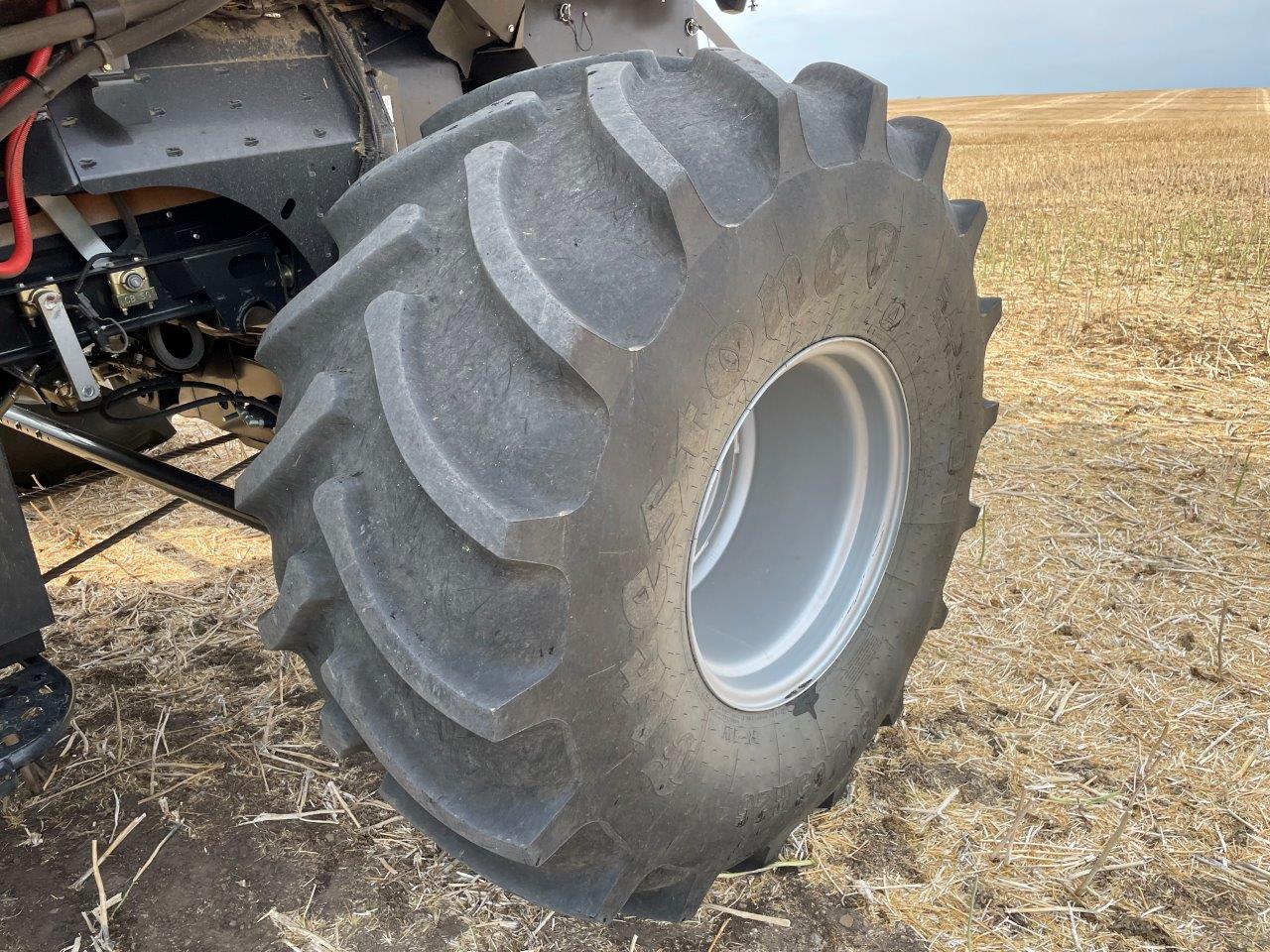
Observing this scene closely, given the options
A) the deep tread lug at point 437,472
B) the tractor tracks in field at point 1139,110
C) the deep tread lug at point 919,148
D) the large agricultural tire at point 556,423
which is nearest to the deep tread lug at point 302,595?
the large agricultural tire at point 556,423

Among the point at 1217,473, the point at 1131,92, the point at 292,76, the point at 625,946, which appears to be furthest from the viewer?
the point at 1131,92

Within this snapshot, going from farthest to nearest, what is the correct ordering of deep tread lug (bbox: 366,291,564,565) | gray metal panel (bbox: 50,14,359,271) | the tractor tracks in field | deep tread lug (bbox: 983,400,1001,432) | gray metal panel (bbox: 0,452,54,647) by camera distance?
1. the tractor tracks in field
2. deep tread lug (bbox: 983,400,1001,432)
3. gray metal panel (bbox: 0,452,54,647)
4. gray metal panel (bbox: 50,14,359,271)
5. deep tread lug (bbox: 366,291,564,565)

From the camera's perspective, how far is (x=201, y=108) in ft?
5.32

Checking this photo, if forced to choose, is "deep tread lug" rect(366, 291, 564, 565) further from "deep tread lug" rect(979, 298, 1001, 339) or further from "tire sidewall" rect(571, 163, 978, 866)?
"deep tread lug" rect(979, 298, 1001, 339)

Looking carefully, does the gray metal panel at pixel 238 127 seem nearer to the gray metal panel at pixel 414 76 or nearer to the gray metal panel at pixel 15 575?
the gray metal panel at pixel 414 76

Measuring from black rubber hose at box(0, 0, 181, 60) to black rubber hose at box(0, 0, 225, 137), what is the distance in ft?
0.09

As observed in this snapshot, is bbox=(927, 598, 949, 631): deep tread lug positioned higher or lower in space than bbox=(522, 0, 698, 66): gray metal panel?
lower

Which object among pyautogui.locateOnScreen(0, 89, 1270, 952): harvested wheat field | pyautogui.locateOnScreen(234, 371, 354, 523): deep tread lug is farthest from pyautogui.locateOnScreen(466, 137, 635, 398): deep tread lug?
pyautogui.locateOnScreen(0, 89, 1270, 952): harvested wheat field

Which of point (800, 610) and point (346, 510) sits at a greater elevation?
point (346, 510)

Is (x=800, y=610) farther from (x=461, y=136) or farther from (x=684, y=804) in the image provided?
(x=461, y=136)

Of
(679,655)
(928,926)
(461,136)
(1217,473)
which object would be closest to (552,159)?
(461,136)

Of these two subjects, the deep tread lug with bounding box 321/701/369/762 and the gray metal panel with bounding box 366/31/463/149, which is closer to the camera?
the deep tread lug with bounding box 321/701/369/762

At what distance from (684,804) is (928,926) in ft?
2.13

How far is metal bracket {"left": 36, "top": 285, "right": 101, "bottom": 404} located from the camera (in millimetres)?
1574
